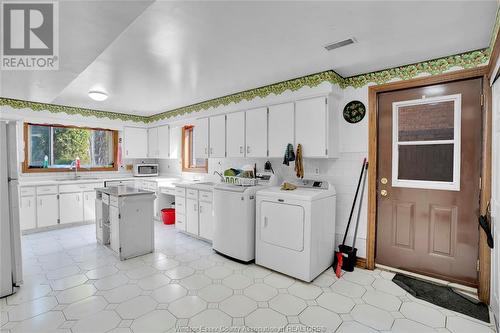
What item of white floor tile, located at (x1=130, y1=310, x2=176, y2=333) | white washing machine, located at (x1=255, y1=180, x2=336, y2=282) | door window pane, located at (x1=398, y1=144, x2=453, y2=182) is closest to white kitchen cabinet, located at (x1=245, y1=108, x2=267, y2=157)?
white washing machine, located at (x1=255, y1=180, x2=336, y2=282)

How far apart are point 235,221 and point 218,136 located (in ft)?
5.51

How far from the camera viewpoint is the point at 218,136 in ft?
14.4

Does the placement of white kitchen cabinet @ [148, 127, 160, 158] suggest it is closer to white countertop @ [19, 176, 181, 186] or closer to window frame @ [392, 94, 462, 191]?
white countertop @ [19, 176, 181, 186]

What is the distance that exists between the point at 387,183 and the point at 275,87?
6.44ft

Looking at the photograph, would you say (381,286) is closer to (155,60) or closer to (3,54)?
(155,60)

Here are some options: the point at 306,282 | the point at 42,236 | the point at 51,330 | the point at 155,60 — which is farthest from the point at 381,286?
the point at 42,236

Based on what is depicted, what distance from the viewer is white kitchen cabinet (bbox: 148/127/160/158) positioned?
239 inches

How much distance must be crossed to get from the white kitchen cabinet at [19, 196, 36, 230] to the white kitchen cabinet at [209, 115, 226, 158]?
326cm

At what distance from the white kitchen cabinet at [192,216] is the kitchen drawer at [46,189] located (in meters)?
2.56

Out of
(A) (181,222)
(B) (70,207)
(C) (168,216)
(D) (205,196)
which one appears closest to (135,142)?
(B) (70,207)

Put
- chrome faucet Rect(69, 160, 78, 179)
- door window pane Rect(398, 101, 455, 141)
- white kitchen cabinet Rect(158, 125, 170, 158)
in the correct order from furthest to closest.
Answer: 1. white kitchen cabinet Rect(158, 125, 170, 158)
2. chrome faucet Rect(69, 160, 78, 179)
3. door window pane Rect(398, 101, 455, 141)

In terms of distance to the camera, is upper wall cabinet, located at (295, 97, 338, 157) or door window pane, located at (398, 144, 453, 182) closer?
door window pane, located at (398, 144, 453, 182)

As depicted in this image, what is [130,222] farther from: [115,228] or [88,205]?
[88,205]

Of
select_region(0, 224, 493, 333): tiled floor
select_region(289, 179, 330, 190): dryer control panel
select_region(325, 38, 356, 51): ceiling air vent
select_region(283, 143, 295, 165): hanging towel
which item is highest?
select_region(325, 38, 356, 51): ceiling air vent
